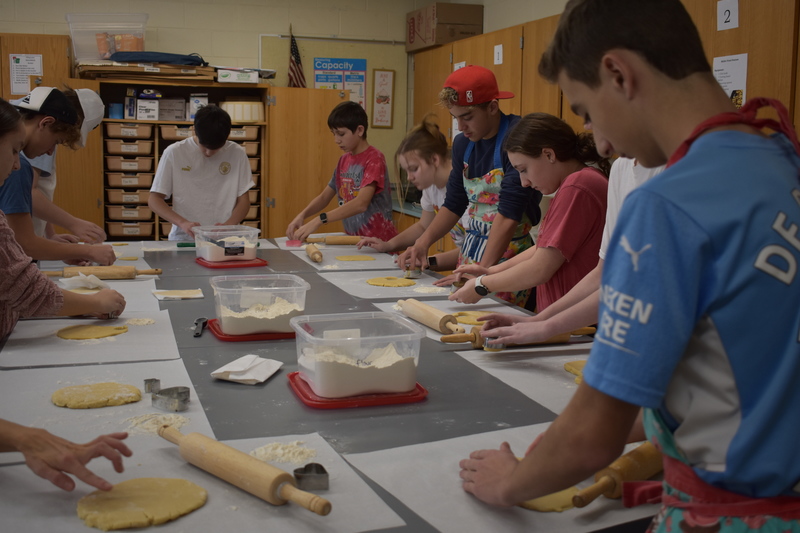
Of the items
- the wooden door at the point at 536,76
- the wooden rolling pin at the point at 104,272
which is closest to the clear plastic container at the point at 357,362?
the wooden rolling pin at the point at 104,272

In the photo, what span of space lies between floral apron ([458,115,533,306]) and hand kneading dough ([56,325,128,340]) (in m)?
1.45

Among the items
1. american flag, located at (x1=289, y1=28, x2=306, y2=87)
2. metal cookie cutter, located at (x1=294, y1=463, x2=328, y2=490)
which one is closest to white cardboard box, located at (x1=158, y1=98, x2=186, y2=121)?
american flag, located at (x1=289, y1=28, x2=306, y2=87)

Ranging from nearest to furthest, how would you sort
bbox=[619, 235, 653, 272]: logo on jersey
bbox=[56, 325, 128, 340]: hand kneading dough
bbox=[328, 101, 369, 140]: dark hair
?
bbox=[619, 235, 653, 272]: logo on jersey
bbox=[56, 325, 128, 340]: hand kneading dough
bbox=[328, 101, 369, 140]: dark hair

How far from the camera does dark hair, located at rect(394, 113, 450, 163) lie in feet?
11.6

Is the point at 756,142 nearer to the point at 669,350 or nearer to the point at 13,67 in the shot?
the point at 669,350

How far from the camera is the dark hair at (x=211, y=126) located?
3936 mm

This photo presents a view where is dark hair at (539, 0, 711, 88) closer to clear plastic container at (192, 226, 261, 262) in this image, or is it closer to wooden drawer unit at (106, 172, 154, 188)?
clear plastic container at (192, 226, 261, 262)

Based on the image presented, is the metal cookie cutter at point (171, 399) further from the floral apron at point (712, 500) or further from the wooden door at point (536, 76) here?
the wooden door at point (536, 76)

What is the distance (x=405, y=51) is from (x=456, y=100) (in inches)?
167

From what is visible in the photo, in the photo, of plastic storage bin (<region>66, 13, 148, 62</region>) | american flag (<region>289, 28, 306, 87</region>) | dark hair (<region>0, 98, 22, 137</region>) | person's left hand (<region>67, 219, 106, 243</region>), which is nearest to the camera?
dark hair (<region>0, 98, 22, 137</region>)

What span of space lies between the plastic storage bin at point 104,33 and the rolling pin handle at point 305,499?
17.6 feet

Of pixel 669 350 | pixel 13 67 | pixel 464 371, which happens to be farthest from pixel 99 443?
pixel 13 67

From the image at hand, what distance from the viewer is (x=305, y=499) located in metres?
0.96

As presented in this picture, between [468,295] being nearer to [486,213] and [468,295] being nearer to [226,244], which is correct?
[486,213]
